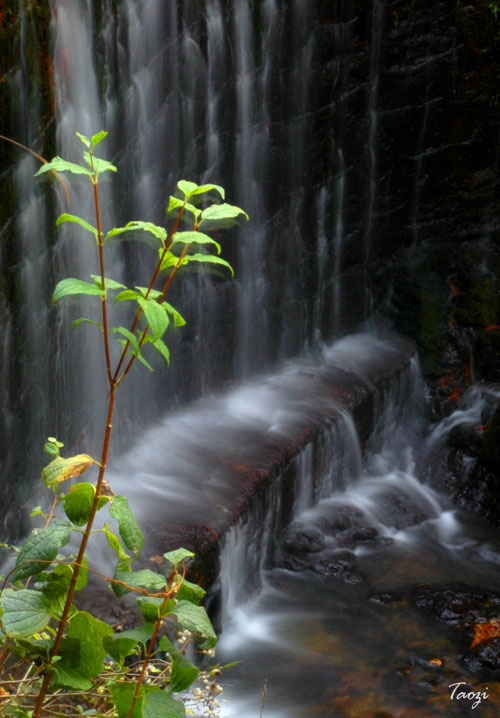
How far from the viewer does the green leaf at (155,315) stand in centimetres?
169

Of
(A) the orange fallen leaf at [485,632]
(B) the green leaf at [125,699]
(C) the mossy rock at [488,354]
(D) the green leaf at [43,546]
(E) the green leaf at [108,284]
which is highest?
(E) the green leaf at [108,284]

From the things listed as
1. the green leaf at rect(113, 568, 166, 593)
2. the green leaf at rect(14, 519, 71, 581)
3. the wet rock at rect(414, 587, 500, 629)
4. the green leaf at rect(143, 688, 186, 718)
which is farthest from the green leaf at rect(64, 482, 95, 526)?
the wet rock at rect(414, 587, 500, 629)

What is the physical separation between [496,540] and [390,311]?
2.50 m

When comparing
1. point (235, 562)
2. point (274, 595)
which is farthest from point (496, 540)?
point (235, 562)

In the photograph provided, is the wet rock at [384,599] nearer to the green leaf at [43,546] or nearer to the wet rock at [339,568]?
the wet rock at [339,568]

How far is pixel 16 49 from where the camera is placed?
388 centimetres

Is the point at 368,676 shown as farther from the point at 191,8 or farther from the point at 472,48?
the point at 472,48

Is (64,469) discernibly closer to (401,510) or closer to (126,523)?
(126,523)

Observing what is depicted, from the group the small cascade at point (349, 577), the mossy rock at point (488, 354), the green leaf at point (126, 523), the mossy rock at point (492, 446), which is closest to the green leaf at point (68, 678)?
the green leaf at point (126, 523)

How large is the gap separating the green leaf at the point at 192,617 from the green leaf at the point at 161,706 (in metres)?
0.14

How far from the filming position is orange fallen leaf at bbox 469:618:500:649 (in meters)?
4.63

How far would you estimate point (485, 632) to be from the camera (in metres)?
4.68

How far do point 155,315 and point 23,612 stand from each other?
2.17 feet

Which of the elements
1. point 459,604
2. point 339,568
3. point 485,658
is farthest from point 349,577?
point 485,658
